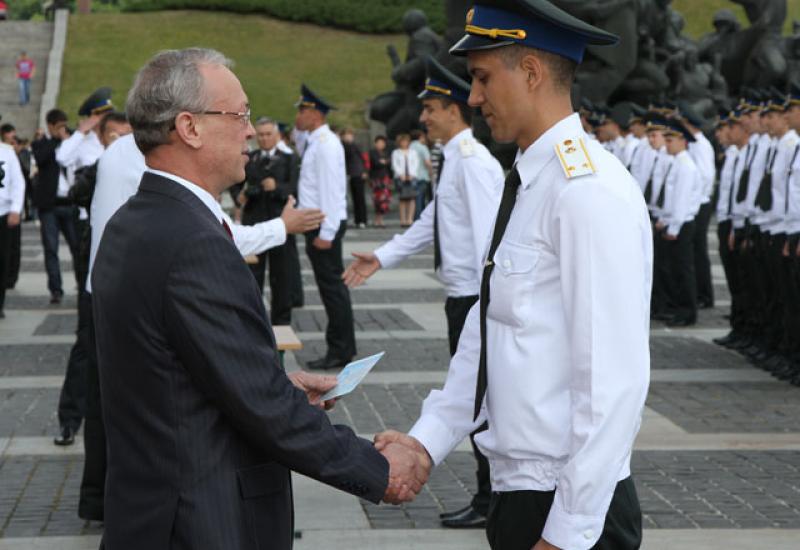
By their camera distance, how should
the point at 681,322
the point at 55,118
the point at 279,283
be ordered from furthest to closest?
1. the point at 55,118
2. the point at 681,322
3. the point at 279,283

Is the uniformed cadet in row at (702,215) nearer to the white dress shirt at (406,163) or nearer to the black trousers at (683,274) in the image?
the black trousers at (683,274)

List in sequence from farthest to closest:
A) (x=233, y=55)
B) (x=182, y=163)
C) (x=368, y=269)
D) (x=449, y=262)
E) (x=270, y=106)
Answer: (x=233, y=55)
(x=270, y=106)
(x=449, y=262)
(x=368, y=269)
(x=182, y=163)

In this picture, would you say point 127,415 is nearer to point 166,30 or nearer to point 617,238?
point 617,238

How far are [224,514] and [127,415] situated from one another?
1.00ft

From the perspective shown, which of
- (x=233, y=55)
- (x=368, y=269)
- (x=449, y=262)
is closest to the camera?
(x=368, y=269)

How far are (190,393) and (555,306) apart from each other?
31.8 inches

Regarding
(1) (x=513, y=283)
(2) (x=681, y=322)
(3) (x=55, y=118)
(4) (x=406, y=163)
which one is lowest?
(2) (x=681, y=322)

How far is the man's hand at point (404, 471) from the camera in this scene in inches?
129

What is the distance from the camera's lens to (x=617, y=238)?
2.85 meters

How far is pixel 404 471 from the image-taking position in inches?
131

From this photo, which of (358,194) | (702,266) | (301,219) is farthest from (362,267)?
(358,194)

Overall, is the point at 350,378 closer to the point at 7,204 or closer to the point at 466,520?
the point at 466,520

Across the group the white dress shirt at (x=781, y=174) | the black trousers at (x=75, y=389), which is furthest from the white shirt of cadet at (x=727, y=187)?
the black trousers at (x=75, y=389)

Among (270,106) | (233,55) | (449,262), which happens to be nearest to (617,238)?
(449,262)
